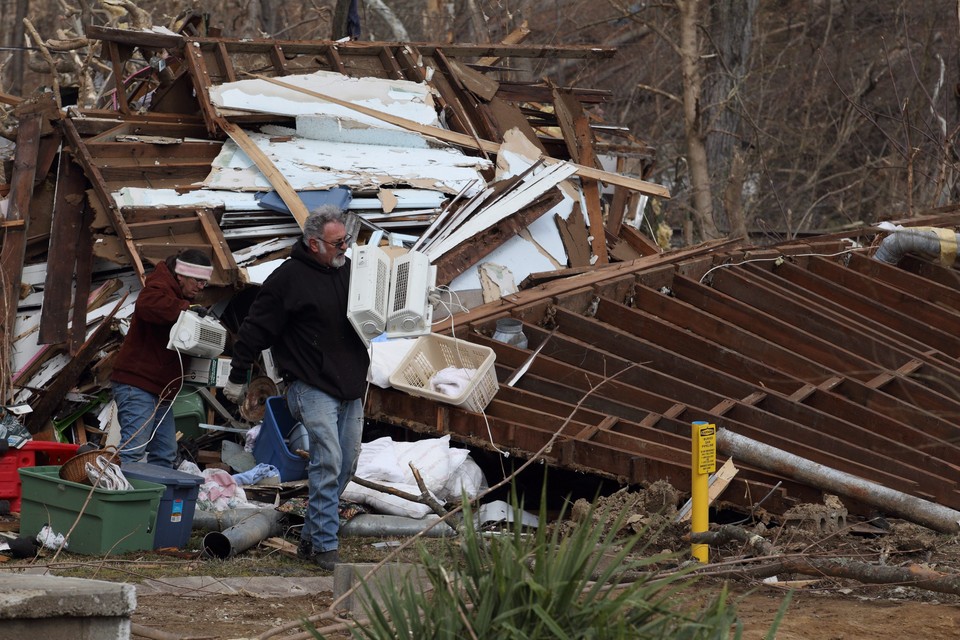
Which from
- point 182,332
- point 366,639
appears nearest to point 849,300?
point 182,332

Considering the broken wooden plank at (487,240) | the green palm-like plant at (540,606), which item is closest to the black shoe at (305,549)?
the green palm-like plant at (540,606)

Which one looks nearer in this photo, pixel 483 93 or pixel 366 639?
pixel 366 639

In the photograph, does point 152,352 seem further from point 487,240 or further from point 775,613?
point 775,613

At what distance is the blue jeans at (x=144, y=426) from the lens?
7281 millimetres

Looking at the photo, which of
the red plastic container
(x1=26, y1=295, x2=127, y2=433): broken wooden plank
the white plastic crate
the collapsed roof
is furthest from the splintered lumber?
the red plastic container

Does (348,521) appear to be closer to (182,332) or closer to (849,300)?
(182,332)

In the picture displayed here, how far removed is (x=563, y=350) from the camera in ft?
28.9

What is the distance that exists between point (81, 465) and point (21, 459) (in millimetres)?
1306

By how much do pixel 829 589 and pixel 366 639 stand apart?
2.96 meters

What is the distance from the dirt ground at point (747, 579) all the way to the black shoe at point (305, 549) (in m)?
0.07

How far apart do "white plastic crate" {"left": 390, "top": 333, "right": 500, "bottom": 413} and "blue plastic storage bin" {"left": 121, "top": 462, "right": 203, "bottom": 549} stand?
1673 millimetres

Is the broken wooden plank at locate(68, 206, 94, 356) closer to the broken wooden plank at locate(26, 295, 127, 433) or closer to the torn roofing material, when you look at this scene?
the broken wooden plank at locate(26, 295, 127, 433)

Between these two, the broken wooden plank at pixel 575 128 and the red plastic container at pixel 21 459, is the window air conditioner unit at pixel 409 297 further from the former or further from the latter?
the broken wooden plank at pixel 575 128

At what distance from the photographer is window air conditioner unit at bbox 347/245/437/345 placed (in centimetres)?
624
